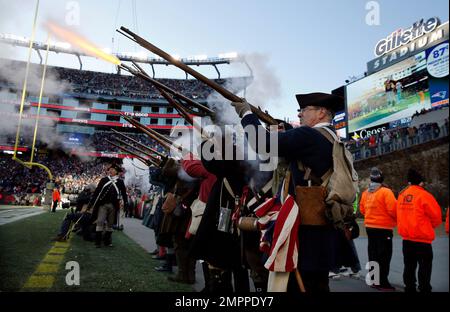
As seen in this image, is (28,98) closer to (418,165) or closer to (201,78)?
(418,165)

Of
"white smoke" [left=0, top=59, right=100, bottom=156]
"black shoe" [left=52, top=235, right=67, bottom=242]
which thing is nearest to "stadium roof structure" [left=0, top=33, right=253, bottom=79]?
"white smoke" [left=0, top=59, right=100, bottom=156]

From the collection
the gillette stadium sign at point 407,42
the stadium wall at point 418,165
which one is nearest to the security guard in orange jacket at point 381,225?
the stadium wall at point 418,165

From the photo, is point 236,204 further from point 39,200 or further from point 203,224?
point 39,200

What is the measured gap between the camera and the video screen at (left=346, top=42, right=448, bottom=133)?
1820 centimetres

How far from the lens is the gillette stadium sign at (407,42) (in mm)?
19859

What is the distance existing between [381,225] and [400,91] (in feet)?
60.1

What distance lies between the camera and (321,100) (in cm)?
258

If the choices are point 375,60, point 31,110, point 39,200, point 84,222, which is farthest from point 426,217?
point 31,110

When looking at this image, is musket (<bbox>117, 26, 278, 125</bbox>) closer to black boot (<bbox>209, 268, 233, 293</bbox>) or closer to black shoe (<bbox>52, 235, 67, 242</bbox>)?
black boot (<bbox>209, 268, 233, 293</bbox>)

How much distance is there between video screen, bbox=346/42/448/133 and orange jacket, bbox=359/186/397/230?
15822 millimetres

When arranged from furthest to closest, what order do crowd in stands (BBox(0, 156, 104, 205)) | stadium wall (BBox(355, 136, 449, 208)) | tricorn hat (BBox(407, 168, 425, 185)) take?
crowd in stands (BBox(0, 156, 104, 205)) → stadium wall (BBox(355, 136, 449, 208)) → tricorn hat (BBox(407, 168, 425, 185))

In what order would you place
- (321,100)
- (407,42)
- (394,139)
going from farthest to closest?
(407,42), (394,139), (321,100)

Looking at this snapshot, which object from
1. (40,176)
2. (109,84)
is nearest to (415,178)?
(40,176)

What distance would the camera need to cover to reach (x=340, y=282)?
511 cm
